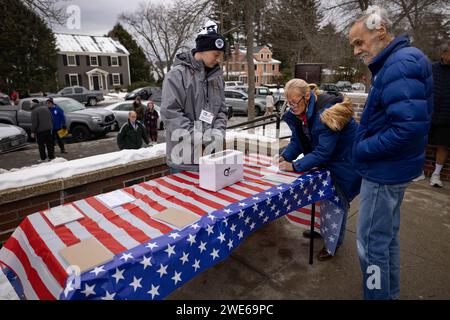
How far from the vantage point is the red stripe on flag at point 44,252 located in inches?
51.5

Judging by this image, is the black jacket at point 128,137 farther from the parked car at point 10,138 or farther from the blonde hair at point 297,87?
the blonde hair at point 297,87

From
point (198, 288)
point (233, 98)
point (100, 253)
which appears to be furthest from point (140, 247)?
point (233, 98)

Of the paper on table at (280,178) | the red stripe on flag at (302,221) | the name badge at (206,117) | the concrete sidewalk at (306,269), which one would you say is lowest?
the concrete sidewalk at (306,269)

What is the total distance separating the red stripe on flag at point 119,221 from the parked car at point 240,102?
1650 cm

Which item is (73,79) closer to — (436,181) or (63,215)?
(436,181)

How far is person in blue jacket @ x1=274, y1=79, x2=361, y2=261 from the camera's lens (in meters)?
2.41

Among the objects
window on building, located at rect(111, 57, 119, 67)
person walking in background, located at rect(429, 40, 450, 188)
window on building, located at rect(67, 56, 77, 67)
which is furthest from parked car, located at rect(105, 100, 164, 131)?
window on building, located at rect(111, 57, 119, 67)

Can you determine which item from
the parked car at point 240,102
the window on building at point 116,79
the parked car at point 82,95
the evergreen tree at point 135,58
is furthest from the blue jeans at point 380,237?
the evergreen tree at point 135,58

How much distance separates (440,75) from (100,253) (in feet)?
15.2

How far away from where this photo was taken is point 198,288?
2459 mm

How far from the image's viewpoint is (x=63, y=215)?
1.79 m

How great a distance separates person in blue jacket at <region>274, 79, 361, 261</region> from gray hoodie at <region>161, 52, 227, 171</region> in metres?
0.67

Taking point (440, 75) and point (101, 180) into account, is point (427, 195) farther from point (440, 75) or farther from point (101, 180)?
point (101, 180)

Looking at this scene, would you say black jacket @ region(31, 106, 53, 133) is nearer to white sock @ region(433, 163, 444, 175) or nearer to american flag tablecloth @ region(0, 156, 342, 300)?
A: american flag tablecloth @ region(0, 156, 342, 300)
